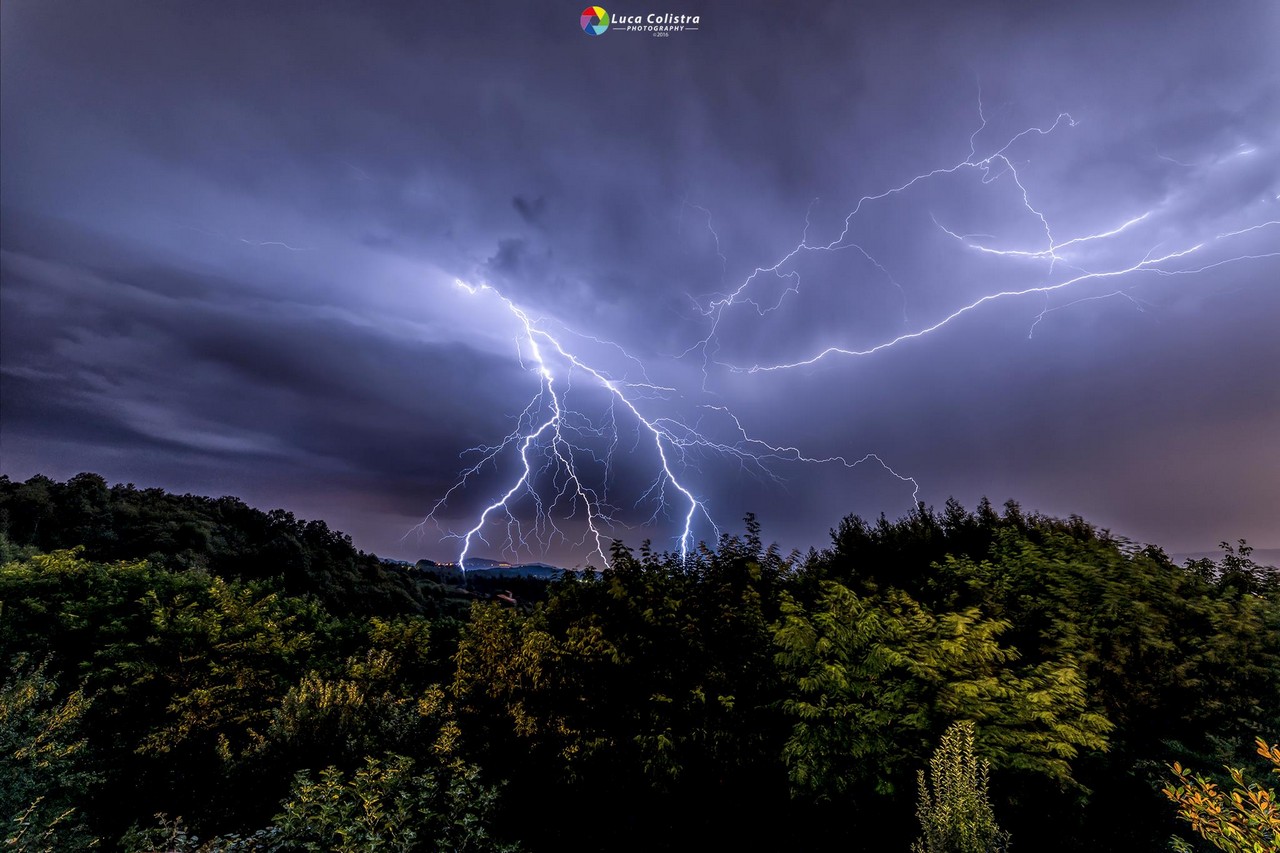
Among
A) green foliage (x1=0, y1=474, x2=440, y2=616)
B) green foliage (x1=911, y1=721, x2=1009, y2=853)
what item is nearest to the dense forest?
green foliage (x1=911, y1=721, x2=1009, y2=853)

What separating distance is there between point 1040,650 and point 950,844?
5042 millimetres

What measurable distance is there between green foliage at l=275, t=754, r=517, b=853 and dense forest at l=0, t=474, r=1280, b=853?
37 millimetres

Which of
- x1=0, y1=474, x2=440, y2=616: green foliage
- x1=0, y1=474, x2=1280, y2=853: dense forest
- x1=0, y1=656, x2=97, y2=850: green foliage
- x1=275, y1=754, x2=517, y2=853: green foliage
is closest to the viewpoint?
x1=275, y1=754, x2=517, y2=853: green foliage

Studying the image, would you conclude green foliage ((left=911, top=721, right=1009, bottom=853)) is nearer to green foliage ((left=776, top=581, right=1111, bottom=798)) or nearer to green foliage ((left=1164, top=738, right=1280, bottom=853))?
green foliage ((left=1164, top=738, right=1280, bottom=853))

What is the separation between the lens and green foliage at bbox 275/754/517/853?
3.87 metres

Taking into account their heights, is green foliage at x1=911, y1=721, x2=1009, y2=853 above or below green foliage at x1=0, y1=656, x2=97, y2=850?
above

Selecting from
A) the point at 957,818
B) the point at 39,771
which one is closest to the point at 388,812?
the point at 39,771

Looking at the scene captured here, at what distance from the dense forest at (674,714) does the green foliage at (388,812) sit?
0.12 feet

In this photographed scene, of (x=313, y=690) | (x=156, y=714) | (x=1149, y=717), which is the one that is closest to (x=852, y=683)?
(x=1149, y=717)

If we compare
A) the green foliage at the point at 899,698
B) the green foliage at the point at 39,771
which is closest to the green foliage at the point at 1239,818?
the green foliage at the point at 899,698

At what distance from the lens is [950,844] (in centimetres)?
368

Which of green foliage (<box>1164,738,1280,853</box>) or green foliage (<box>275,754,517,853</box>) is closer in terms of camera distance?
green foliage (<box>1164,738,1280,853</box>)

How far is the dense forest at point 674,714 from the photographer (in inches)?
192

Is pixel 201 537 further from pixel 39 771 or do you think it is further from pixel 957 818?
pixel 957 818
